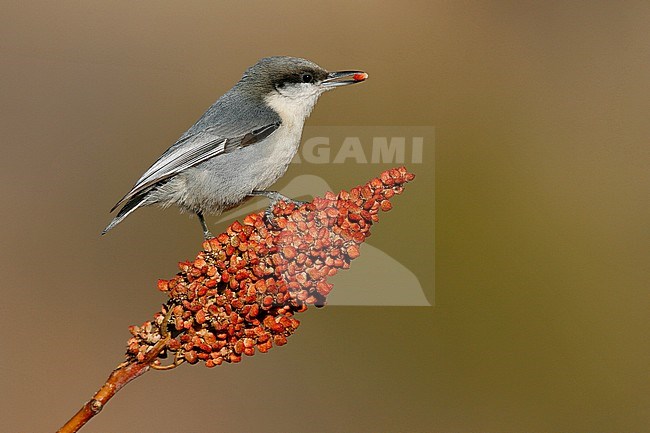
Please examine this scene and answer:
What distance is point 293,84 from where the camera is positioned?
3498 millimetres

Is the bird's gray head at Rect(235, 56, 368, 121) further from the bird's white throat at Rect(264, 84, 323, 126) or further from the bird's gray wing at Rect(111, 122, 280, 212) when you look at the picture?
the bird's gray wing at Rect(111, 122, 280, 212)

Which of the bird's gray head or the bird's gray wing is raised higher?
the bird's gray head

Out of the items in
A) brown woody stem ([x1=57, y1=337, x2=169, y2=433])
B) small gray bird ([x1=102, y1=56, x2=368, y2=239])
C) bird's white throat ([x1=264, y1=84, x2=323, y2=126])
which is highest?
bird's white throat ([x1=264, y1=84, x2=323, y2=126])

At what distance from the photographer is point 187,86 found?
5.86 meters

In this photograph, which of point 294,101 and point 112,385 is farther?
point 294,101

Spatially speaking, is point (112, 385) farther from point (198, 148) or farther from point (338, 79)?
point (338, 79)

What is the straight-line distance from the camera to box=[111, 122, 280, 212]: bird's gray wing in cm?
317

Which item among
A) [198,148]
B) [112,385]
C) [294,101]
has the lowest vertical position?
[112,385]

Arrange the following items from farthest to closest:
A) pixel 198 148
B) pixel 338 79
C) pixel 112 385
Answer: pixel 338 79 < pixel 198 148 < pixel 112 385

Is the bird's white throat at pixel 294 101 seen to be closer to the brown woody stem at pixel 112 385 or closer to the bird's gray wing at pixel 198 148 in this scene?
the bird's gray wing at pixel 198 148

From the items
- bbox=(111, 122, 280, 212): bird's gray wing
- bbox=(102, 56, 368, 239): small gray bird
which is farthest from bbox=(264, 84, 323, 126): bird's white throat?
bbox=(111, 122, 280, 212): bird's gray wing

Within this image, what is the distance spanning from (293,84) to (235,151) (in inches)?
18.0

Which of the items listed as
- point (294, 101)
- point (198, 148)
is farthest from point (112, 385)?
point (294, 101)

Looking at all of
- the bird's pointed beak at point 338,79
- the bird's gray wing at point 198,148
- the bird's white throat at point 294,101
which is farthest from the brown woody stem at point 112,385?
the bird's pointed beak at point 338,79
